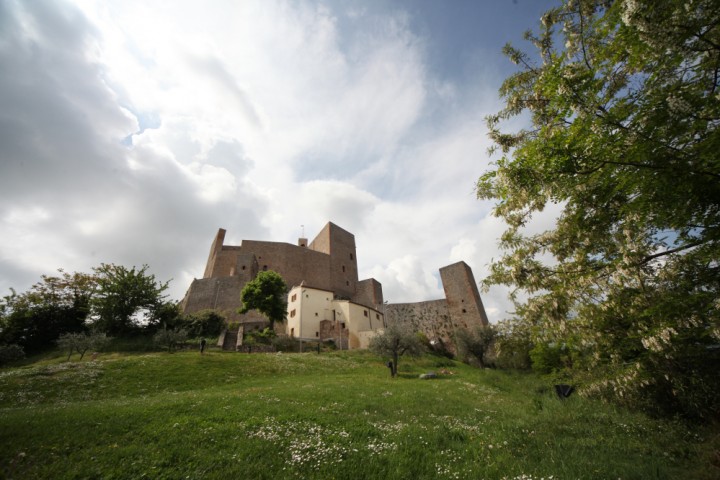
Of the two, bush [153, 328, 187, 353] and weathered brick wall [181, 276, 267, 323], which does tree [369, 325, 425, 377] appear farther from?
weathered brick wall [181, 276, 267, 323]

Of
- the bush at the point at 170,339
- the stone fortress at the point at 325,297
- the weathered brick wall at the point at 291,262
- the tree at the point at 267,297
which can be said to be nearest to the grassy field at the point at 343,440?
the bush at the point at 170,339

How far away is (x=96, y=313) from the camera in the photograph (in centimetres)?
2830

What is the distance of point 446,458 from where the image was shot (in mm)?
5410

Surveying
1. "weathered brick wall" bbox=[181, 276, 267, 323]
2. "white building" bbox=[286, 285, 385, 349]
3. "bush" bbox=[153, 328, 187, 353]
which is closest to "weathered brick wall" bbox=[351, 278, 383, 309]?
"white building" bbox=[286, 285, 385, 349]

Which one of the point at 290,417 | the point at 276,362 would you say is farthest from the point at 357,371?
the point at 290,417

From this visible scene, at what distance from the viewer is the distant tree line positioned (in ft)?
91.1

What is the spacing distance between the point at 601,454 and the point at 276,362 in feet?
60.8

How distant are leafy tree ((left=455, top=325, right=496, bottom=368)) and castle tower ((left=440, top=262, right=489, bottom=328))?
415cm

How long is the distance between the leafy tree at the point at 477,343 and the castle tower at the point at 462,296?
13.6ft

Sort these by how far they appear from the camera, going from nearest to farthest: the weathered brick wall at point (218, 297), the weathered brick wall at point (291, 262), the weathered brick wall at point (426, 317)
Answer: the weathered brick wall at point (426, 317)
the weathered brick wall at point (218, 297)
the weathered brick wall at point (291, 262)

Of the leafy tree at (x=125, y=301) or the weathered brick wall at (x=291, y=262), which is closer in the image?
the leafy tree at (x=125, y=301)

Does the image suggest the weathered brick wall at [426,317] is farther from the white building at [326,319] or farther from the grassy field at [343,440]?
the grassy field at [343,440]

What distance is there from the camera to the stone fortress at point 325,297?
3472cm

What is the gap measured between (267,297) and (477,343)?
954 inches
